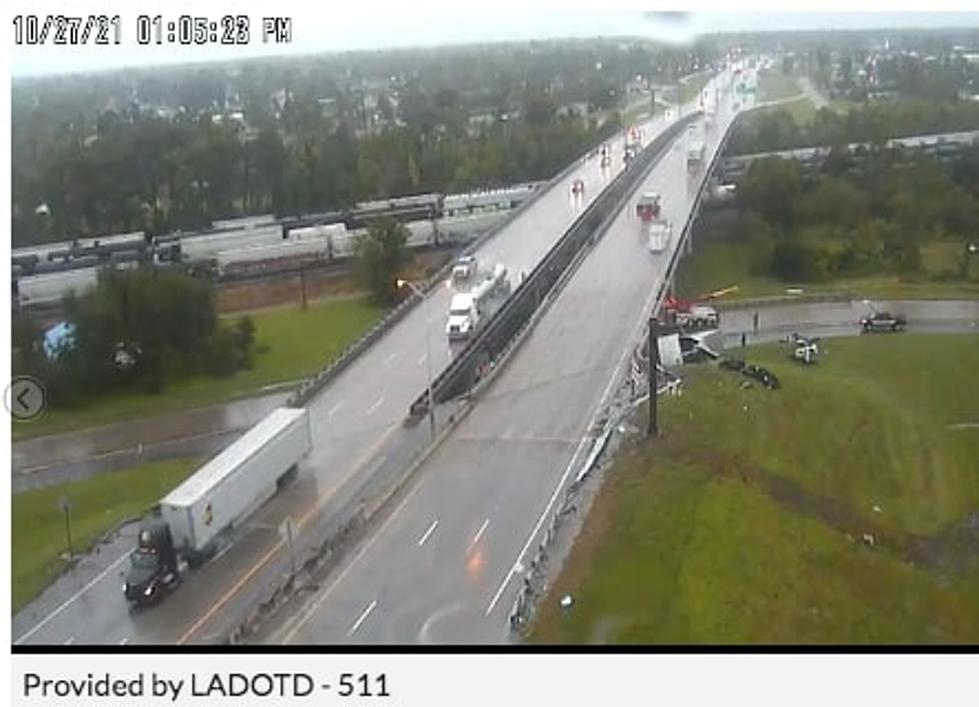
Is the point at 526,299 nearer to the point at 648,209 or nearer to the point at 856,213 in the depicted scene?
the point at 648,209

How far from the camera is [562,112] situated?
1071 cm

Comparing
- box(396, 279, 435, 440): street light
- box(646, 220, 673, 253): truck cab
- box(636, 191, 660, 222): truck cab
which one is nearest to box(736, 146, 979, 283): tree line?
box(636, 191, 660, 222): truck cab

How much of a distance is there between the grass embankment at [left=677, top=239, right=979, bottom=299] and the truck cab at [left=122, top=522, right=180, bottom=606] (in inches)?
193

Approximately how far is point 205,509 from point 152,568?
23cm

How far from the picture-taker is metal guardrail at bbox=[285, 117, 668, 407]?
5.04 m

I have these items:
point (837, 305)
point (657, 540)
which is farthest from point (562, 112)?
point (657, 540)

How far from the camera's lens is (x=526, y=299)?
6551 millimetres

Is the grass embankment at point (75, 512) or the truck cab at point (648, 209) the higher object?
the truck cab at point (648, 209)

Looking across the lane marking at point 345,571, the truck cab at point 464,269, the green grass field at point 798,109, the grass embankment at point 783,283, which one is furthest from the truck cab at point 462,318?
the green grass field at point 798,109

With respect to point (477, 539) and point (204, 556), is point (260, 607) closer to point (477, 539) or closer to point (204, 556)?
point (204, 556)

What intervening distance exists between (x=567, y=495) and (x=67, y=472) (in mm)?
2102

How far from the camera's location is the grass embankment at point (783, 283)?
780 centimetres

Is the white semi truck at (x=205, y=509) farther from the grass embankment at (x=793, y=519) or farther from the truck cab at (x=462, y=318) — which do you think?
the truck cab at (x=462, y=318)

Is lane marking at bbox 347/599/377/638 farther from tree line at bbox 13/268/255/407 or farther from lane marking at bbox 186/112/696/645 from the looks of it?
tree line at bbox 13/268/255/407
